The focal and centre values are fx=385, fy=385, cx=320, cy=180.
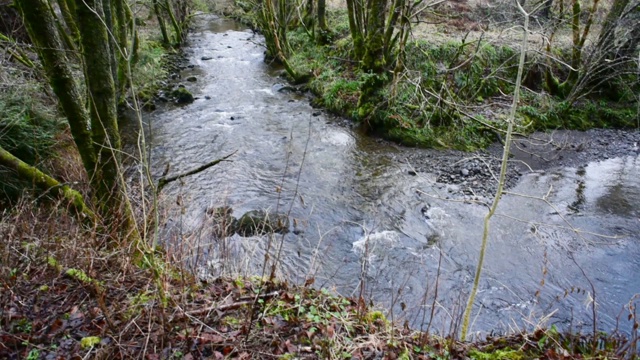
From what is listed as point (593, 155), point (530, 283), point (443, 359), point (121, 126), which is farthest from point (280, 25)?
point (443, 359)

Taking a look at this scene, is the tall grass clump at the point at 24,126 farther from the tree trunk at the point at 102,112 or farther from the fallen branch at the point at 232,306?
the fallen branch at the point at 232,306

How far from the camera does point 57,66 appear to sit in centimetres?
374

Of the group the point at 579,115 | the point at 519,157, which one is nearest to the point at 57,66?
the point at 519,157

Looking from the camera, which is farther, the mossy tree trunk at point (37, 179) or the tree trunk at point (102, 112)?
the mossy tree trunk at point (37, 179)

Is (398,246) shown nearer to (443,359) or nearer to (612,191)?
(443,359)

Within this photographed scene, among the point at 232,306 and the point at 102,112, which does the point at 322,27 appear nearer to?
the point at 102,112

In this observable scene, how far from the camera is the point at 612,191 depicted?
803 cm

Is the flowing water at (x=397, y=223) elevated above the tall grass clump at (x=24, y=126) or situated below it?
below

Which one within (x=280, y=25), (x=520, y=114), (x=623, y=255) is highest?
(x=280, y=25)

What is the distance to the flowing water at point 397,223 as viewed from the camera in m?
5.15

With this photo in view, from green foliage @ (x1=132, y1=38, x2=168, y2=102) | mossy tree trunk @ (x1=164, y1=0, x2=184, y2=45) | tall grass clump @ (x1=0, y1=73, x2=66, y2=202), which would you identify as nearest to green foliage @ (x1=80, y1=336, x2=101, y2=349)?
tall grass clump @ (x1=0, y1=73, x2=66, y2=202)

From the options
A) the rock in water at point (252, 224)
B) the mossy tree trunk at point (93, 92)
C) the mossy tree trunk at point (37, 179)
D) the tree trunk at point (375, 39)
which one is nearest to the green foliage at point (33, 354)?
the mossy tree trunk at point (93, 92)

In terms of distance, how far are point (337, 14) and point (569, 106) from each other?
35.2 ft

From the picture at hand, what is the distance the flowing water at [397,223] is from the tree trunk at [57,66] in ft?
4.37
